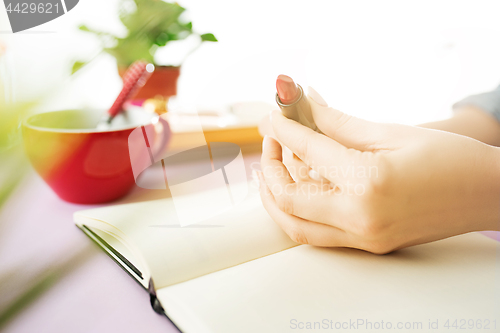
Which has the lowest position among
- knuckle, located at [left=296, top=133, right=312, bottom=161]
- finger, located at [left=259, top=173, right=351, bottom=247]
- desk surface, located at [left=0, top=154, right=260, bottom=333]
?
desk surface, located at [left=0, top=154, right=260, bottom=333]

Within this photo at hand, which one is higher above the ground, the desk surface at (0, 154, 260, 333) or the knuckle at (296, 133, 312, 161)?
the knuckle at (296, 133, 312, 161)

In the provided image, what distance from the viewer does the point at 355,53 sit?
1.27m

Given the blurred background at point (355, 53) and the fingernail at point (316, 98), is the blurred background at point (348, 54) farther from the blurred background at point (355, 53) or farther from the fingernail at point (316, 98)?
the fingernail at point (316, 98)

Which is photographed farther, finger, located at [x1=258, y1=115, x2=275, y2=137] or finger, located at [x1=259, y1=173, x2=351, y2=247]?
finger, located at [x1=258, y1=115, x2=275, y2=137]

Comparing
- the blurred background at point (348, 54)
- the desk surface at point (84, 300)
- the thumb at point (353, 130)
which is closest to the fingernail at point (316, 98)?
the thumb at point (353, 130)

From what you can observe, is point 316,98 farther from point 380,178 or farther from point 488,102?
point 488,102

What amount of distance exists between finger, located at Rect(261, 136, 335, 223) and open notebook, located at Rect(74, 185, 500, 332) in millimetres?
36

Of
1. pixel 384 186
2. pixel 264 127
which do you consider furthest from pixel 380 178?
pixel 264 127

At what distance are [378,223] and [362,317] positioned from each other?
0.28ft

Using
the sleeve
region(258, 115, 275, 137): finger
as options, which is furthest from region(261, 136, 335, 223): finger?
the sleeve

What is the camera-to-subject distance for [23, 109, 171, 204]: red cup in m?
0.40

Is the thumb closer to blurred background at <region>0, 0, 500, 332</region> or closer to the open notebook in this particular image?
the open notebook

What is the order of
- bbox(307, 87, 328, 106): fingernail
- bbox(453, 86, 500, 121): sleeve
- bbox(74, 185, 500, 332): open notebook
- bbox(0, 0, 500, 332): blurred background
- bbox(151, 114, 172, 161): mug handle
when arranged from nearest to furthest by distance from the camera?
bbox(74, 185, 500, 332): open notebook < bbox(307, 87, 328, 106): fingernail < bbox(151, 114, 172, 161): mug handle < bbox(453, 86, 500, 121): sleeve < bbox(0, 0, 500, 332): blurred background

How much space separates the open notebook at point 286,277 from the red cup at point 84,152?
0.23 ft
